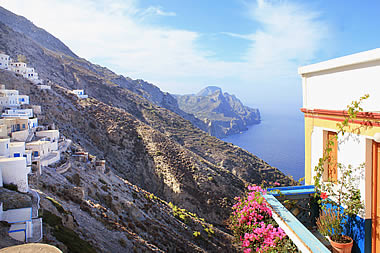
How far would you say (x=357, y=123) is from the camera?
3.71 meters

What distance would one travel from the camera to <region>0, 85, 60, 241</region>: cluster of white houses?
6.73 meters

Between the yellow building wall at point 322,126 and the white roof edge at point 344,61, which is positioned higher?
the white roof edge at point 344,61

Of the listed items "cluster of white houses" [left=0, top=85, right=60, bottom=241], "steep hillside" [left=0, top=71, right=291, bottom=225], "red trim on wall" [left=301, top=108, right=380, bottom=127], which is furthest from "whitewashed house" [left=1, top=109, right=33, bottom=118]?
"red trim on wall" [left=301, top=108, right=380, bottom=127]

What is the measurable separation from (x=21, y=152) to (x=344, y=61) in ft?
48.4

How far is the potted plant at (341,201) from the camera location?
3.73 metres

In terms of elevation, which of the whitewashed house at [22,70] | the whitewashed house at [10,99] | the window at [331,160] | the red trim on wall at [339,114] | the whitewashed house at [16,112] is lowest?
the window at [331,160]

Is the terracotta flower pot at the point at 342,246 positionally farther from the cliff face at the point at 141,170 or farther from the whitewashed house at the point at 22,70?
the whitewashed house at the point at 22,70

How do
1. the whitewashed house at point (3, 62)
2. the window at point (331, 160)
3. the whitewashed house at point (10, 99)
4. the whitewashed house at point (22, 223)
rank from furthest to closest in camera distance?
the whitewashed house at point (3, 62)
the whitewashed house at point (10, 99)
the whitewashed house at point (22, 223)
the window at point (331, 160)

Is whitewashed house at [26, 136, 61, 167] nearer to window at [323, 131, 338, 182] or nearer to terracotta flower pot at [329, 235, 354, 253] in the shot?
window at [323, 131, 338, 182]

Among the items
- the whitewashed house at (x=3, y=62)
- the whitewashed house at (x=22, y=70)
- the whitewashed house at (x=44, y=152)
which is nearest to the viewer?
the whitewashed house at (x=44, y=152)

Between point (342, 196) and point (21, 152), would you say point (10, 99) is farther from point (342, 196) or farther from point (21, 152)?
point (342, 196)

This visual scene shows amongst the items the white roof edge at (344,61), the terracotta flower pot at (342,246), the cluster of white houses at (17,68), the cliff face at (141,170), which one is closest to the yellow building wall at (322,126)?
the white roof edge at (344,61)

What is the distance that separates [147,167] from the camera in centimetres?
2728

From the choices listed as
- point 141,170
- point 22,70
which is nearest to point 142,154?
point 141,170
